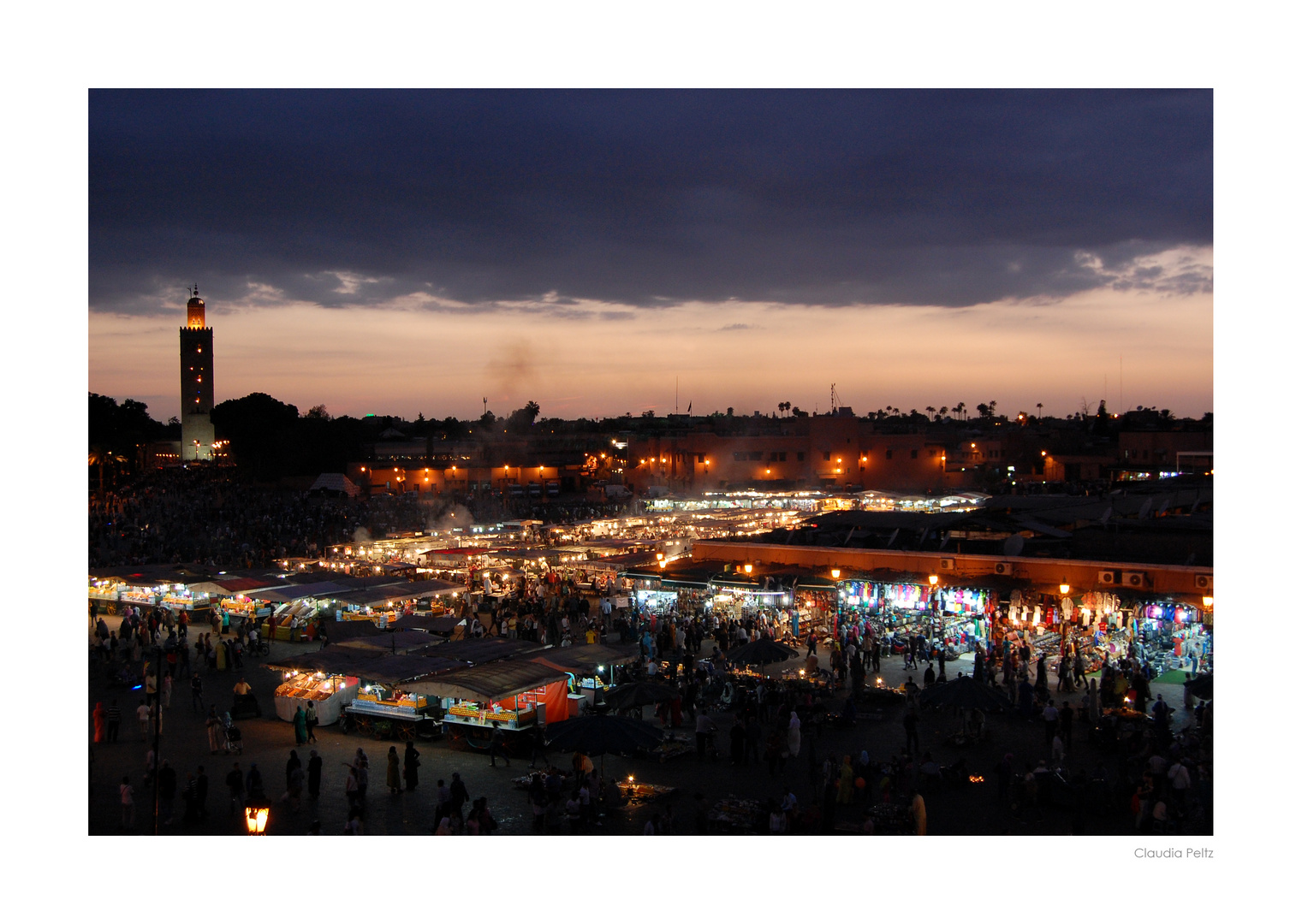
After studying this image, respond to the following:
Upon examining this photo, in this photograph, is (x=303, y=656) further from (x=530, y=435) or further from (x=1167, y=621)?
(x=530, y=435)

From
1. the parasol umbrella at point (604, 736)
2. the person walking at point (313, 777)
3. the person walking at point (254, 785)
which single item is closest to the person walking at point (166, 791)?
the person walking at point (254, 785)

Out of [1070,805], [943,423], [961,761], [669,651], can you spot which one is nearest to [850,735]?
[961,761]

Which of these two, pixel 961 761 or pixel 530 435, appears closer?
pixel 961 761

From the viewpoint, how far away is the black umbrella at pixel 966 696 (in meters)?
12.1

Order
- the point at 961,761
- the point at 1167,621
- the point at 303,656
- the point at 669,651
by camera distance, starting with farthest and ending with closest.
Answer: the point at 669,651 < the point at 1167,621 < the point at 303,656 < the point at 961,761

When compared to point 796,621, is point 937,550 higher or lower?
higher

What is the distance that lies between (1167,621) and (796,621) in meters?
6.35

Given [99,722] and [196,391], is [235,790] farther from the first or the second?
[196,391]

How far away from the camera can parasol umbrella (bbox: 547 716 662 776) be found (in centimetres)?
1061

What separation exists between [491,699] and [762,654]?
4426mm

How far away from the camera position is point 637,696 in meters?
12.8

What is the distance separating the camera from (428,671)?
13641mm

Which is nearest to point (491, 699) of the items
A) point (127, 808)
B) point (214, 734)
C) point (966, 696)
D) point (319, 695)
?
point (319, 695)

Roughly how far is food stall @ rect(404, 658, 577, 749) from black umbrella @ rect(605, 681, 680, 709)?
87 centimetres
